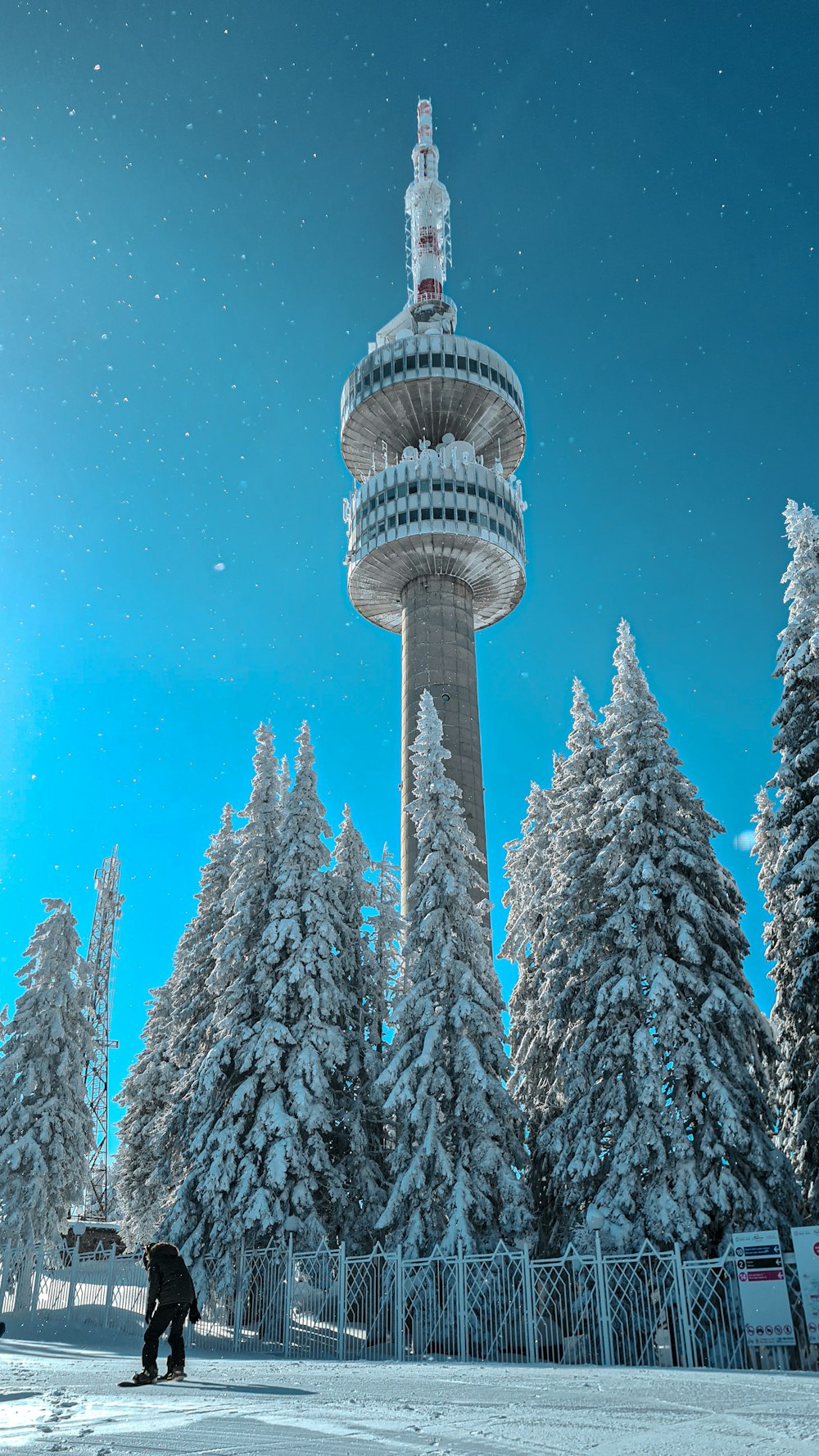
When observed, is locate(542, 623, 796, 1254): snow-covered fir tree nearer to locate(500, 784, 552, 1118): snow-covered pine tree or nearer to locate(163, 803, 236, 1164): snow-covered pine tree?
locate(500, 784, 552, 1118): snow-covered pine tree

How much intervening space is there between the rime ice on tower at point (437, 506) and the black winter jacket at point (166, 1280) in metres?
46.6

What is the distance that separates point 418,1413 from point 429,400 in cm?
6665

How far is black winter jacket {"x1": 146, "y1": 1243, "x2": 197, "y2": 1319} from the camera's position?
11.5 metres

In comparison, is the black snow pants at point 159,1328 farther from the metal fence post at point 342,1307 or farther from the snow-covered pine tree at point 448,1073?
the snow-covered pine tree at point 448,1073

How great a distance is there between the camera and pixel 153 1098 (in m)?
35.9

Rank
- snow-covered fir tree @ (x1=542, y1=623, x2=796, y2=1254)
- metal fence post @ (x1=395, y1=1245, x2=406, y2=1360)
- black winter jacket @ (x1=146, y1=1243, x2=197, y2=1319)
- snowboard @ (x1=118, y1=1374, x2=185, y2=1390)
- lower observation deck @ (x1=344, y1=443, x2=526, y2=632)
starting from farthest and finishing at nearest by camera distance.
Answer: lower observation deck @ (x1=344, y1=443, x2=526, y2=632) < snow-covered fir tree @ (x1=542, y1=623, x2=796, y2=1254) < metal fence post @ (x1=395, y1=1245, x2=406, y2=1360) < black winter jacket @ (x1=146, y1=1243, x2=197, y2=1319) < snowboard @ (x1=118, y1=1374, x2=185, y2=1390)

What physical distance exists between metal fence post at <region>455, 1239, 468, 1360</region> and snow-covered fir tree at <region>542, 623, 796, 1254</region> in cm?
300

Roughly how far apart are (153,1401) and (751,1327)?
9126 millimetres

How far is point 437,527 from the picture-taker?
6406 centimetres

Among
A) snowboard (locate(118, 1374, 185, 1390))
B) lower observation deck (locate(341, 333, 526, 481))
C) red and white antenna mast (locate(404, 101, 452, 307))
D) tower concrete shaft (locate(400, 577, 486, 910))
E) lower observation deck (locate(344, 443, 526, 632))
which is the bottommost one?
snowboard (locate(118, 1374, 185, 1390))

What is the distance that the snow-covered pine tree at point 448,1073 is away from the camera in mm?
22609

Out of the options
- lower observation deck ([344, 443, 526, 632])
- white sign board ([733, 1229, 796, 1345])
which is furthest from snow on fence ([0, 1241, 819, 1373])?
lower observation deck ([344, 443, 526, 632])

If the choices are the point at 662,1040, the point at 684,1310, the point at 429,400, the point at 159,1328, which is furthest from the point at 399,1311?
the point at 429,400

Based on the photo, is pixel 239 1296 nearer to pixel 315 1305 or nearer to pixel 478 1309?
pixel 315 1305
